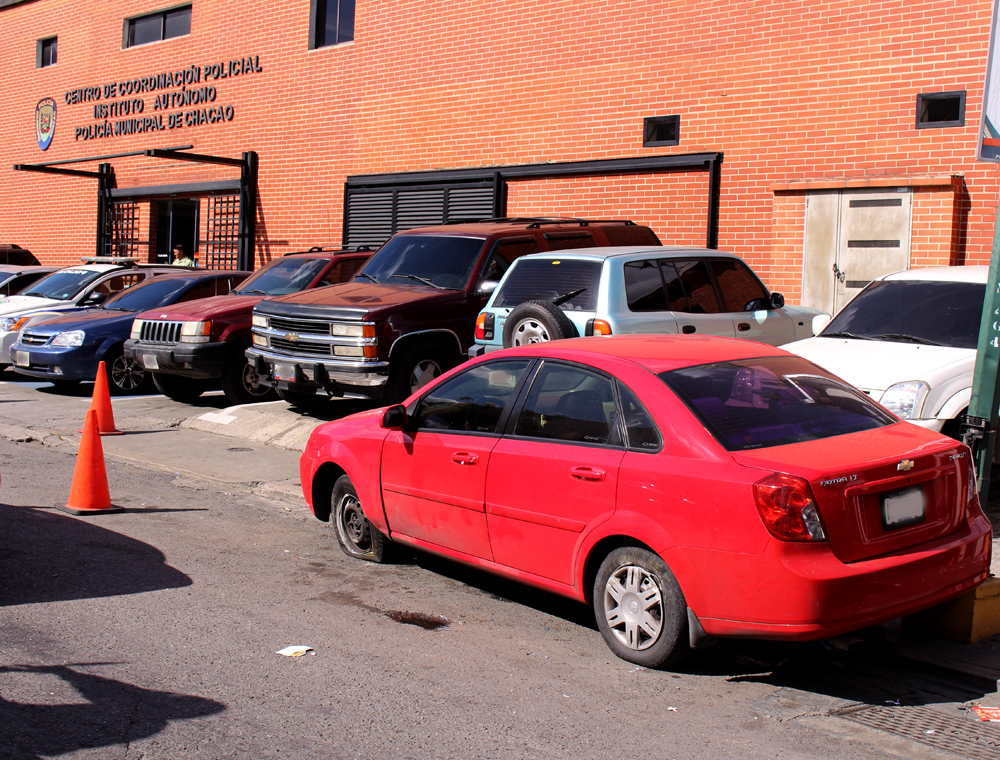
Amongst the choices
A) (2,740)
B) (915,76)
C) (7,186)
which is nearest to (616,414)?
(2,740)

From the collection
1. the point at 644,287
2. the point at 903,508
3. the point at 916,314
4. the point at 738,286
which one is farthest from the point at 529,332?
the point at 903,508

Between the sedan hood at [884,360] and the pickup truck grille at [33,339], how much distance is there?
1092 cm

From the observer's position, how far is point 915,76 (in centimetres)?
1237

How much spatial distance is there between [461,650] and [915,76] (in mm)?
10288

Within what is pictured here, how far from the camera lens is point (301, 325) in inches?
437

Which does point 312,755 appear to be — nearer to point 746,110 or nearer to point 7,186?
point 746,110

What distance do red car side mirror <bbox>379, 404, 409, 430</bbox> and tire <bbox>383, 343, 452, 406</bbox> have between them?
422cm

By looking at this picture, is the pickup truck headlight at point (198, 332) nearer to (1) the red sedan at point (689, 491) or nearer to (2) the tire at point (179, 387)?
(2) the tire at point (179, 387)

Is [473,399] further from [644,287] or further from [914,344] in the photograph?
[644,287]

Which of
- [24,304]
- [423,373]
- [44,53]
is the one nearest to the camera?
[423,373]

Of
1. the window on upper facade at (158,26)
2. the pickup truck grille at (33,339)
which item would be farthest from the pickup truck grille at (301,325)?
the window on upper facade at (158,26)

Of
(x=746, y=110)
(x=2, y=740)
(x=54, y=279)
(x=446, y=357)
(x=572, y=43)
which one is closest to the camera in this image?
(x=2, y=740)

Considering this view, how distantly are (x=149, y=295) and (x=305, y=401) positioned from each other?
446cm

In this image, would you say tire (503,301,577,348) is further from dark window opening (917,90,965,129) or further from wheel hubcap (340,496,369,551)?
dark window opening (917,90,965,129)
